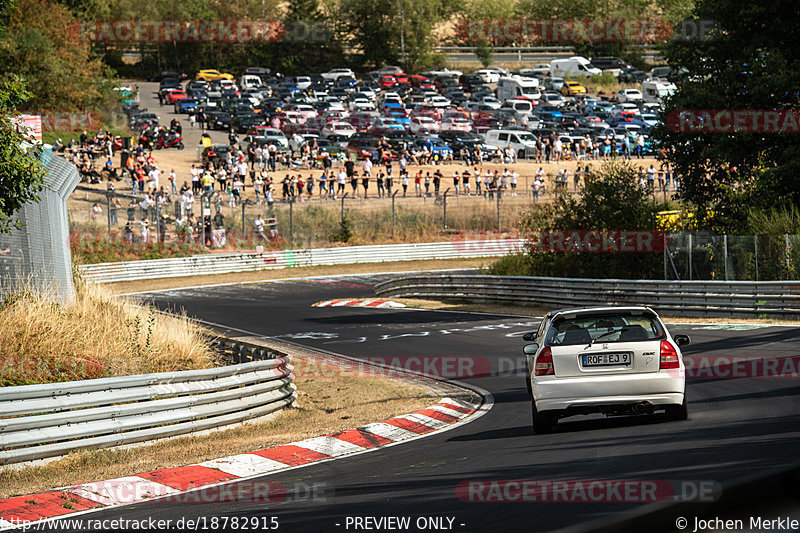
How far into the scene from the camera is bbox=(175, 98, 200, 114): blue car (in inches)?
2982

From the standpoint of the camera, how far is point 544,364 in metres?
10.4

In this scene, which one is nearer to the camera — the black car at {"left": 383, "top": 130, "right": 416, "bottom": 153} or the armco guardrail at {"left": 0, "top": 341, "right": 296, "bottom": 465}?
the armco guardrail at {"left": 0, "top": 341, "right": 296, "bottom": 465}

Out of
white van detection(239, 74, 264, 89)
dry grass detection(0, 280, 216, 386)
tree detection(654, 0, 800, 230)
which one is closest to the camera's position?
dry grass detection(0, 280, 216, 386)

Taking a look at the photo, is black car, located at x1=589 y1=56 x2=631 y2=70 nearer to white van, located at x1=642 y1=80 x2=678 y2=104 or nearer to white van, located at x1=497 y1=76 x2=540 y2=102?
white van, located at x1=642 y1=80 x2=678 y2=104

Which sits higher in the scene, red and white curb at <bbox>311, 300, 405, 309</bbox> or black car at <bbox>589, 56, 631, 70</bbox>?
black car at <bbox>589, 56, 631, 70</bbox>

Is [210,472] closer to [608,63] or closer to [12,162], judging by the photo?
[12,162]

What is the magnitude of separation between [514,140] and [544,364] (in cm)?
5585

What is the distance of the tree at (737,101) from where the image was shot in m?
27.5

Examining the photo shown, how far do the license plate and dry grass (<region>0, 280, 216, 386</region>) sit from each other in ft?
22.8

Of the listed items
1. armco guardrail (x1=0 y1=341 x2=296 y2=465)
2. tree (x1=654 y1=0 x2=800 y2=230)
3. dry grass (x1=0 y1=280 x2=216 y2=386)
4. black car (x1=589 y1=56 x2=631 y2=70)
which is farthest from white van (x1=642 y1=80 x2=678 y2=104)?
armco guardrail (x1=0 y1=341 x2=296 y2=465)

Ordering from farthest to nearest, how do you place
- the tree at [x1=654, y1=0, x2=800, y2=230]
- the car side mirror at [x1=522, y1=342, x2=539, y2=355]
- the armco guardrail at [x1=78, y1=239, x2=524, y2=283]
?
1. the armco guardrail at [x1=78, y1=239, x2=524, y2=283]
2. the tree at [x1=654, y1=0, x2=800, y2=230]
3. the car side mirror at [x1=522, y1=342, x2=539, y2=355]

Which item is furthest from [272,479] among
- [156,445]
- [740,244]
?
[740,244]

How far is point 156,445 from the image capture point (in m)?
11.6

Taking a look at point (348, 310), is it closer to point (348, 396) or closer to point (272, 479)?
point (348, 396)
